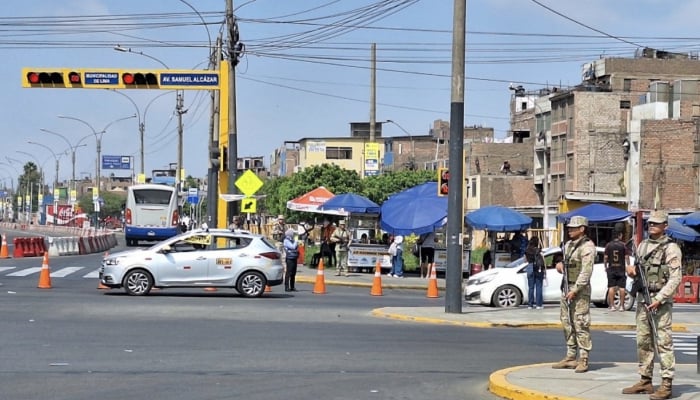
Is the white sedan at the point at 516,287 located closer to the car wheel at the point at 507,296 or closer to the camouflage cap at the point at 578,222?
the car wheel at the point at 507,296

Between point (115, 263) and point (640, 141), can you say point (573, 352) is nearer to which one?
point (115, 263)

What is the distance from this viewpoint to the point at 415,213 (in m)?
36.4

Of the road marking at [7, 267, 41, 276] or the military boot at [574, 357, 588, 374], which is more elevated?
the military boot at [574, 357, 588, 374]

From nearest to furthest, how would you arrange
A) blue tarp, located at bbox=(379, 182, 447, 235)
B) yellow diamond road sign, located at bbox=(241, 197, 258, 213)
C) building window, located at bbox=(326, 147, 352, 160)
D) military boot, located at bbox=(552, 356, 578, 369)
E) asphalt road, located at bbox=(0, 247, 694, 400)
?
1. asphalt road, located at bbox=(0, 247, 694, 400)
2. military boot, located at bbox=(552, 356, 578, 369)
3. blue tarp, located at bbox=(379, 182, 447, 235)
4. yellow diamond road sign, located at bbox=(241, 197, 258, 213)
5. building window, located at bbox=(326, 147, 352, 160)

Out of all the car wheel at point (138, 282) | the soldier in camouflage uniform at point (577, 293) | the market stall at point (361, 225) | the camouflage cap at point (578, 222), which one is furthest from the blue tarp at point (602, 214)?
the camouflage cap at point (578, 222)

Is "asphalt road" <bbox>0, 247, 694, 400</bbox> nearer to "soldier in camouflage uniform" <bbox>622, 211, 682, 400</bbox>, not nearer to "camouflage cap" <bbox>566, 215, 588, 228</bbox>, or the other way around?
"soldier in camouflage uniform" <bbox>622, 211, 682, 400</bbox>

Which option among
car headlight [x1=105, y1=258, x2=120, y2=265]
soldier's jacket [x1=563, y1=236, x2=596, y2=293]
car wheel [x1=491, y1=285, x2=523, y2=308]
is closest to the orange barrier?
car wheel [x1=491, y1=285, x2=523, y2=308]

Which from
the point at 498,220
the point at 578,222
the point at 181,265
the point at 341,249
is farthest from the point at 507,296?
the point at 578,222

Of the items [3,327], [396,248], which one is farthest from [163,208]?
[3,327]

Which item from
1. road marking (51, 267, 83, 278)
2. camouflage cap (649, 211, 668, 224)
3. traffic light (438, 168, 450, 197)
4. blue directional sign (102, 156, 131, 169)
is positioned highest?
blue directional sign (102, 156, 131, 169)

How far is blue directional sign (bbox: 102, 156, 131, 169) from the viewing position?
139 m

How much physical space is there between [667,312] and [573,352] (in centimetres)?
247

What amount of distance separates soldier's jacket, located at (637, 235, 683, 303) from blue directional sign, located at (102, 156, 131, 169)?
131429 millimetres

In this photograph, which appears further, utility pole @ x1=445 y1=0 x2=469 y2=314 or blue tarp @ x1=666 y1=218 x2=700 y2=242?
blue tarp @ x1=666 y1=218 x2=700 y2=242
